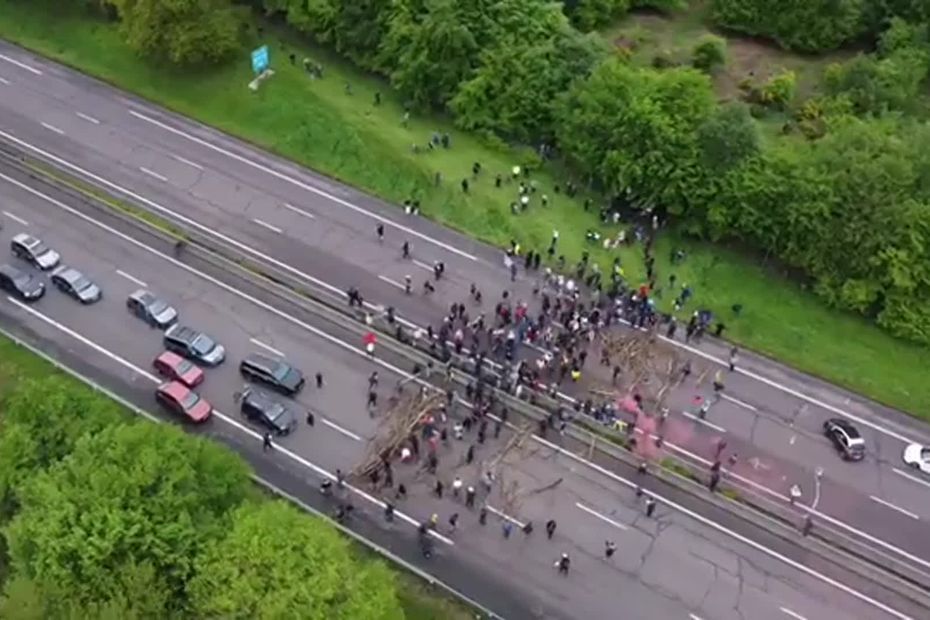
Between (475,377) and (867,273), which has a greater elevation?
(867,273)

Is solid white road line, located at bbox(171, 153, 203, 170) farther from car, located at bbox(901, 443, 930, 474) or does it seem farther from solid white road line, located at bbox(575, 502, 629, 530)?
car, located at bbox(901, 443, 930, 474)

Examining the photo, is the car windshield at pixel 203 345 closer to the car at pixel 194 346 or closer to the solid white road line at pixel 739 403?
the car at pixel 194 346

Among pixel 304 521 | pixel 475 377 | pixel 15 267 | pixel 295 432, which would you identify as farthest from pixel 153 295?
pixel 304 521

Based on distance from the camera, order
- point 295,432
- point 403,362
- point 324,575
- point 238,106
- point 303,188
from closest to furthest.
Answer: point 324,575 < point 295,432 < point 403,362 < point 303,188 < point 238,106

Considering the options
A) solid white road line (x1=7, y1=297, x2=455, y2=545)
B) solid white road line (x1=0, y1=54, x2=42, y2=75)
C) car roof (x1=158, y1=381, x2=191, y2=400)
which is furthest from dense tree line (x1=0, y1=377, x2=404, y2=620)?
solid white road line (x1=0, y1=54, x2=42, y2=75)

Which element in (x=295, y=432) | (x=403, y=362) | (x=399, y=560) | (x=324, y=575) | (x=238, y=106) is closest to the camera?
(x=324, y=575)

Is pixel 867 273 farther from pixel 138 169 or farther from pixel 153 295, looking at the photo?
pixel 138 169

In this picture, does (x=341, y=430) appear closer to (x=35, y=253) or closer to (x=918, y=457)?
(x=35, y=253)
